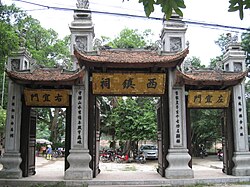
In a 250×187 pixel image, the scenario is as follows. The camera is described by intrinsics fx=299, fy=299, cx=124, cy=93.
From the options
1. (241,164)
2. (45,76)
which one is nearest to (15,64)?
(45,76)

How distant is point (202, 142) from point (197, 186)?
15503 millimetres

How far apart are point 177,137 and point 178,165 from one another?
3.03 ft

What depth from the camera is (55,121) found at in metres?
27.6

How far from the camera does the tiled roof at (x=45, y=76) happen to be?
9.93m

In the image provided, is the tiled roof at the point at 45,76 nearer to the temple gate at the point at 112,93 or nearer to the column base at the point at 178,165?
the temple gate at the point at 112,93

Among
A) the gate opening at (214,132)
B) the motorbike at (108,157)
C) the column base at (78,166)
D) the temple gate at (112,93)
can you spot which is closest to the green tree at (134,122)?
the motorbike at (108,157)

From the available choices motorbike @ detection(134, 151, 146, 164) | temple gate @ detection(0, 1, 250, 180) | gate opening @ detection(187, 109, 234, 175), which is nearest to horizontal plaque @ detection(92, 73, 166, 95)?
temple gate @ detection(0, 1, 250, 180)

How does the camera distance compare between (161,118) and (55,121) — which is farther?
(55,121)

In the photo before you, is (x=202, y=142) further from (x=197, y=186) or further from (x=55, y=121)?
(x=197, y=186)

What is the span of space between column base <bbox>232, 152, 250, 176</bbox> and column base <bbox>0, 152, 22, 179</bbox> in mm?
7306

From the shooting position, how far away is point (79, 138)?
10008 millimetres

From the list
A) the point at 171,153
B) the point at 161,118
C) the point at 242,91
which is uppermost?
the point at 242,91

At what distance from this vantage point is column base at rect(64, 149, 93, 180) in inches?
380

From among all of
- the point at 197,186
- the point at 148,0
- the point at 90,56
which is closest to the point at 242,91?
the point at 197,186
